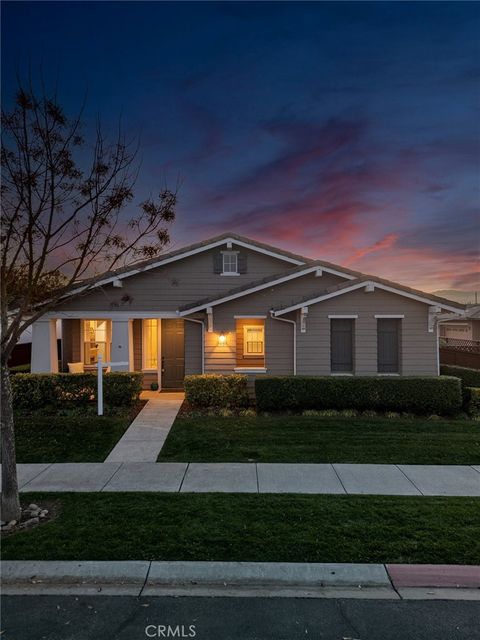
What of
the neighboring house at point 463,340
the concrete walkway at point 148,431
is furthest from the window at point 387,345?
the concrete walkway at point 148,431

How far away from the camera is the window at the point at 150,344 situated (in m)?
15.0

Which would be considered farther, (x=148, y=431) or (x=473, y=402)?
(x=473, y=402)

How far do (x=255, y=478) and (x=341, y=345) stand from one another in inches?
279

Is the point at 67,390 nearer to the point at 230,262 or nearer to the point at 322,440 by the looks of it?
the point at 230,262

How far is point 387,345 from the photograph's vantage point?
12836 millimetres

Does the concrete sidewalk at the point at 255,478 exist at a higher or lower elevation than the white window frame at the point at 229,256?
lower

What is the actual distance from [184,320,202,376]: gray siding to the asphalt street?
9.71 m

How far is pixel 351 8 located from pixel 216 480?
436 inches

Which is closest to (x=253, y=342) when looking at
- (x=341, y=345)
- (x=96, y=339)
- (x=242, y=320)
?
(x=242, y=320)

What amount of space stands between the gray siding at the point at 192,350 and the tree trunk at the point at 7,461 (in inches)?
322

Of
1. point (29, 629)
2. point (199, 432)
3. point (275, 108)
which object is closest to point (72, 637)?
point (29, 629)

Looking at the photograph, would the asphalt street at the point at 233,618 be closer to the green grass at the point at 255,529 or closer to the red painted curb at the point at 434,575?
the red painted curb at the point at 434,575

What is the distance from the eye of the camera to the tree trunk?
5352 mm

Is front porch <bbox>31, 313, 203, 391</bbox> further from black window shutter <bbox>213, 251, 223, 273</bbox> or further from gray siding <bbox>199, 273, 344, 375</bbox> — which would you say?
black window shutter <bbox>213, 251, 223, 273</bbox>
